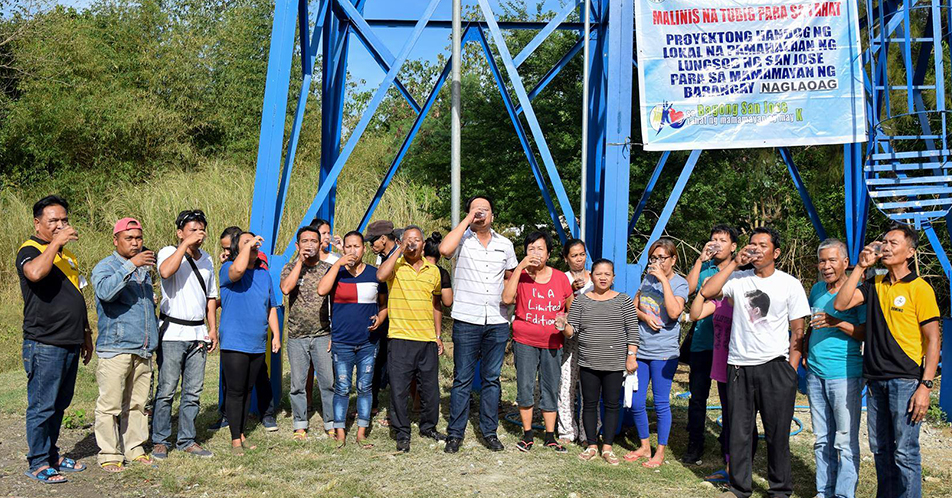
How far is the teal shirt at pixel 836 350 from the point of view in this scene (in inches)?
192

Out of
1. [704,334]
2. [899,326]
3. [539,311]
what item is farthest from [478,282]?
[899,326]

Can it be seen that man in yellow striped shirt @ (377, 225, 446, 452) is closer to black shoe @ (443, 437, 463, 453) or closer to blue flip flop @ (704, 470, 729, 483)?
black shoe @ (443, 437, 463, 453)

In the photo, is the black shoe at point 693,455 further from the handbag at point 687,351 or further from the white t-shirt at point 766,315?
the white t-shirt at point 766,315

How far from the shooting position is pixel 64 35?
60.4 ft

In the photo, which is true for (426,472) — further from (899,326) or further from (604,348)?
(899,326)

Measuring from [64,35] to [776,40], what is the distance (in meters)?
16.6

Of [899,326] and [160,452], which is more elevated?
[899,326]

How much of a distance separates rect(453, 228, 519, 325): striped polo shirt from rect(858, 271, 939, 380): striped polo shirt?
2.48 meters

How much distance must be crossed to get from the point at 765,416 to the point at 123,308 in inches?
164

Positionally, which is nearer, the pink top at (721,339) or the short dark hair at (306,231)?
the pink top at (721,339)

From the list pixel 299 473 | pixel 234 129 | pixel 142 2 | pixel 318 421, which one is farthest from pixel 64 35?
pixel 299 473

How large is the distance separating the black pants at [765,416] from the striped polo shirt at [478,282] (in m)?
1.77

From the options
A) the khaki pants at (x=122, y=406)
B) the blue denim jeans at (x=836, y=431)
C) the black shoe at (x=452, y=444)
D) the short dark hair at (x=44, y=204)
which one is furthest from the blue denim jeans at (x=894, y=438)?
the short dark hair at (x=44, y=204)

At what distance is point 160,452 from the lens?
5.79 metres
